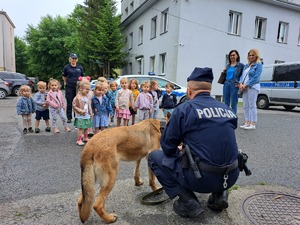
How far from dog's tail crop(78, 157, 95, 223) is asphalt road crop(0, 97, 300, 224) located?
262mm

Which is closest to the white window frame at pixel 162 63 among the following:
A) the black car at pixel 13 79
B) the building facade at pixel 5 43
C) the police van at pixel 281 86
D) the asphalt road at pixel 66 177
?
the police van at pixel 281 86

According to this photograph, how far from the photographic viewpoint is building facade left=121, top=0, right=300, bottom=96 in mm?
15420

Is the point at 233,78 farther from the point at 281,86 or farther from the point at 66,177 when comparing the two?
the point at 281,86

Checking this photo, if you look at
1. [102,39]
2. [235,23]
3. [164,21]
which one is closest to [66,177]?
[164,21]

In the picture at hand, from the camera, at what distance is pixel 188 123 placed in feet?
7.47

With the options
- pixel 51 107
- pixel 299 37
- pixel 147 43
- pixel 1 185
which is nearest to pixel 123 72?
pixel 147 43

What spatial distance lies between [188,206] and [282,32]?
2148 centimetres

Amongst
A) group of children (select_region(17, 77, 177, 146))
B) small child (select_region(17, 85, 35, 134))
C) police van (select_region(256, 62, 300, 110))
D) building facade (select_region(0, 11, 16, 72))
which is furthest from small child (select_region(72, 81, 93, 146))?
building facade (select_region(0, 11, 16, 72))

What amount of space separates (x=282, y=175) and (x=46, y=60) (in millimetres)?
36264

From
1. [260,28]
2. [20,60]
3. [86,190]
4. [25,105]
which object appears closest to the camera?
[86,190]

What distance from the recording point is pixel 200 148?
2271 millimetres

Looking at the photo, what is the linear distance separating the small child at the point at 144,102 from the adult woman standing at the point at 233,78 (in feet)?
7.85

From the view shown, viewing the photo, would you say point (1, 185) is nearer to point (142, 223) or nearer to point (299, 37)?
point (142, 223)

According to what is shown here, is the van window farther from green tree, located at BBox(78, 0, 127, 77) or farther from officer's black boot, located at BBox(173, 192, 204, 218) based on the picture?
green tree, located at BBox(78, 0, 127, 77)
